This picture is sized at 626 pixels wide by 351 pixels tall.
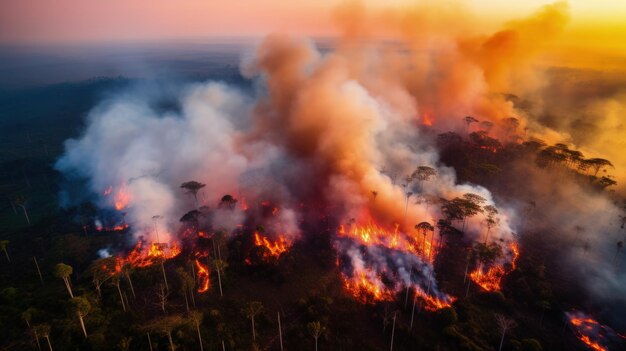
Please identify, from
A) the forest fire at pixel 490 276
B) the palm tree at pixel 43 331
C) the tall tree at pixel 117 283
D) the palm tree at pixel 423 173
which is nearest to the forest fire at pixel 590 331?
the forest fire at pixel 490 276

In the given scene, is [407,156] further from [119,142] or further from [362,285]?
[119,142]

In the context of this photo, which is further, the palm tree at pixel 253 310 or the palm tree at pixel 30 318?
the palm tree at pixel 253 310

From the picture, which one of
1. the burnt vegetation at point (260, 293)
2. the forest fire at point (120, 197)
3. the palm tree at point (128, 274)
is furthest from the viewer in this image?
the forest fire at point (120, 197)

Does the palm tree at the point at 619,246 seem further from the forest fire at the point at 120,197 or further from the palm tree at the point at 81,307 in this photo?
the forest fire at the point at 120,197

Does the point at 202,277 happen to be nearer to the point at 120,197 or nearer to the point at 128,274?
the point at 128,274

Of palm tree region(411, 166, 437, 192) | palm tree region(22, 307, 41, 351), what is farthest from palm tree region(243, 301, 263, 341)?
palm tree region(411, 166, 437, 192)

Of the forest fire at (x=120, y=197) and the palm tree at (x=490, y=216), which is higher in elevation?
the palm tree at (x=490, y=216)

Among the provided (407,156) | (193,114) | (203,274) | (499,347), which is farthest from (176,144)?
(499,347)

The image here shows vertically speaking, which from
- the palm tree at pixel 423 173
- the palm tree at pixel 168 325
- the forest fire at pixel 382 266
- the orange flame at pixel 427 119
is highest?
the orange flame at pixel 427 119
